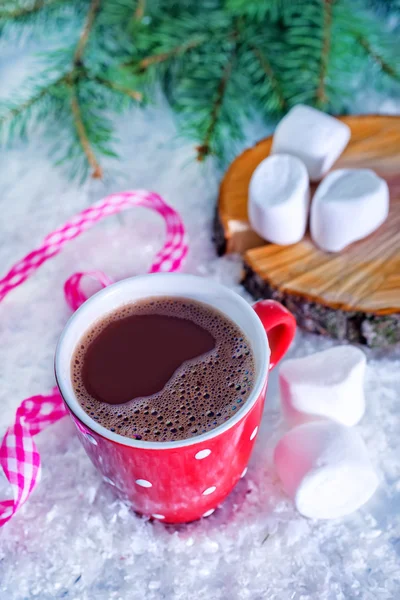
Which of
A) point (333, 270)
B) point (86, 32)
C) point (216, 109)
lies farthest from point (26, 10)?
point (333, 270)

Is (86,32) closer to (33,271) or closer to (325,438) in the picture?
(33,271)

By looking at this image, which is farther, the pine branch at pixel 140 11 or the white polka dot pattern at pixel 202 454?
the pine branch at pixel 140 11

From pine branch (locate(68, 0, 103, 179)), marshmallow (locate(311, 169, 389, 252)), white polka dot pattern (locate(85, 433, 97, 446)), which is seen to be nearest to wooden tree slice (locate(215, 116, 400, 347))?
marshmallow (locate(311, 169, 389, 252))

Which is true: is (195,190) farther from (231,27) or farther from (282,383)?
(282,383)

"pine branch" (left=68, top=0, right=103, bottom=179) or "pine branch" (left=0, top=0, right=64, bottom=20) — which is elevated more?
"pine branch" (left=0, top=0, right=64, bottom=20)

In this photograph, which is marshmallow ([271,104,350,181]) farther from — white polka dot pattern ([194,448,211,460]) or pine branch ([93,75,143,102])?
white polka dot pattern ([194,448,211,460])

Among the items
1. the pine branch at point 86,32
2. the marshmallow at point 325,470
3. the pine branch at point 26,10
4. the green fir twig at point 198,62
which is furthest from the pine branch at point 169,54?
the marshmallow at point 325,470

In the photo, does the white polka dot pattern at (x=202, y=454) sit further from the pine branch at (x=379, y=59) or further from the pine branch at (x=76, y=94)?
the pine branch at (x=379, y=59)
